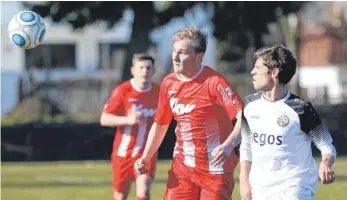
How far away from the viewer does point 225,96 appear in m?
8.13

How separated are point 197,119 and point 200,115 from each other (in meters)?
0.04

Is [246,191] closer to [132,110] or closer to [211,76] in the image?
[211,76]

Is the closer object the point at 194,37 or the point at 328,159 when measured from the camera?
the point at 328,159

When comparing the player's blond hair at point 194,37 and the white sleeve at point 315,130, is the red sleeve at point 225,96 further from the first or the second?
the white sleeve at point 315,130

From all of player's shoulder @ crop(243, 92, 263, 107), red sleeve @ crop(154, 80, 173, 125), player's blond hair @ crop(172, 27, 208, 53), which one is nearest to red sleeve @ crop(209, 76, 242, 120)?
player's blond hair @ crop(172, 27, 208, 53)

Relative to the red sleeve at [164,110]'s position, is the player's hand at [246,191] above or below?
below

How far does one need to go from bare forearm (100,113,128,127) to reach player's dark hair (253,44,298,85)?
399 centimetres

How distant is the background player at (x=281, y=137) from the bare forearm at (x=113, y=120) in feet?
12.7

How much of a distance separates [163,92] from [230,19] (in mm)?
24738

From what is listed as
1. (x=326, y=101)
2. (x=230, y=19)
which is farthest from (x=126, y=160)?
(x=326, y=101)

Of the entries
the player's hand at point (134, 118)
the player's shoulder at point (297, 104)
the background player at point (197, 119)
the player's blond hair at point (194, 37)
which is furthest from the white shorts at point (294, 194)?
the player's hand at point (134, 118)

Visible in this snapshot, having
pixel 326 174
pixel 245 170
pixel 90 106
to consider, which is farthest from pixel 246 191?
pixel 90 106

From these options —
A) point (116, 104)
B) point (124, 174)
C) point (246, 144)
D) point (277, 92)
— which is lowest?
point (124, 174)

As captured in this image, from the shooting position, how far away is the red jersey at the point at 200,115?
8.27 meters
